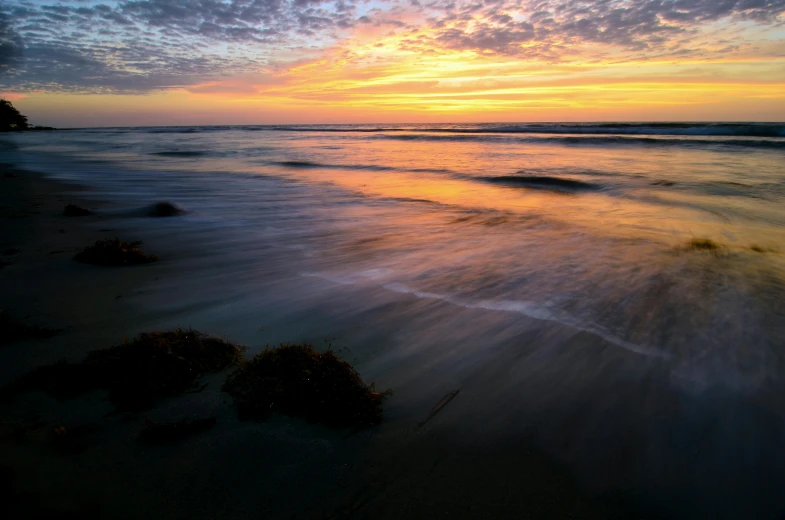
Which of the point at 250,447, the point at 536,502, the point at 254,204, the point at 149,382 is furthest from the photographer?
the point at 254,204

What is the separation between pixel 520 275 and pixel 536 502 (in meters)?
3.30

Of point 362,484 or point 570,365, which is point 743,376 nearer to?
point 570,365

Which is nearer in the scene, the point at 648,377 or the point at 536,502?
the point at 536,502

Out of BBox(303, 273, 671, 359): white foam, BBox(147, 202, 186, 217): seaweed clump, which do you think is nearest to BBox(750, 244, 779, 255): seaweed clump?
BBox(303, 273, 671, 359): white foam

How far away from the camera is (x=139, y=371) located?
2744 millimetres

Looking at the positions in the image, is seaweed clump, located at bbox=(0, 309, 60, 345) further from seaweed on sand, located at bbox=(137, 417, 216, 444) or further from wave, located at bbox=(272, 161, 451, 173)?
wave, located at bbox=(272, 161, 451, 173)

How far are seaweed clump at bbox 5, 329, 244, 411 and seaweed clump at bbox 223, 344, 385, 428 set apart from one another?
0.95 feet

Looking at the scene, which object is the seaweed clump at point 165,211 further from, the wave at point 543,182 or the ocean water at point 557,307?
the wave at point 543,182

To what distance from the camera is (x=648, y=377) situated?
309 centimetres

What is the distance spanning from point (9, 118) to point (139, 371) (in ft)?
232

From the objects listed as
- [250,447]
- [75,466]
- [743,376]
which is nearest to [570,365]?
[743,376]

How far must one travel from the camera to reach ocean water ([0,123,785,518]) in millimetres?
2475

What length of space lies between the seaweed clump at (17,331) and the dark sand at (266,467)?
20 centimetres

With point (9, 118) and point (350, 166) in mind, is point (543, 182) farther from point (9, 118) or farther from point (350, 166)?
point (9, 118)
